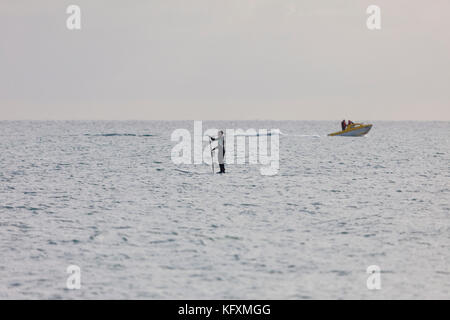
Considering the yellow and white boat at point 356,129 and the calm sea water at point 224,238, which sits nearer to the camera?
the calm sea water at point 224,238

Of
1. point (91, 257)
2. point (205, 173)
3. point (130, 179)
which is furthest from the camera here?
point (205, 173)

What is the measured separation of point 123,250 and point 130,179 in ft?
57.1

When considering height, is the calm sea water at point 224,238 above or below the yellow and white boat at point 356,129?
below

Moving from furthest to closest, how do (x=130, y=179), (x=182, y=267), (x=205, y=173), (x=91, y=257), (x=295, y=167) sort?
(x=295, y=167), (x=205, y=173), (x=130, y=179), (x=91, y=257), (x=182, y=267)

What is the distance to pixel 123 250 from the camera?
13.8m

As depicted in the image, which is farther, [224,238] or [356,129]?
[356,129]

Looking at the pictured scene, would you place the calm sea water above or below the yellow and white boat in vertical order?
below

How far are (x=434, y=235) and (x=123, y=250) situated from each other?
8.76 meters

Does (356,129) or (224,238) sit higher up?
(356,129)

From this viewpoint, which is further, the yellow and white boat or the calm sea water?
the yellow and white boat
